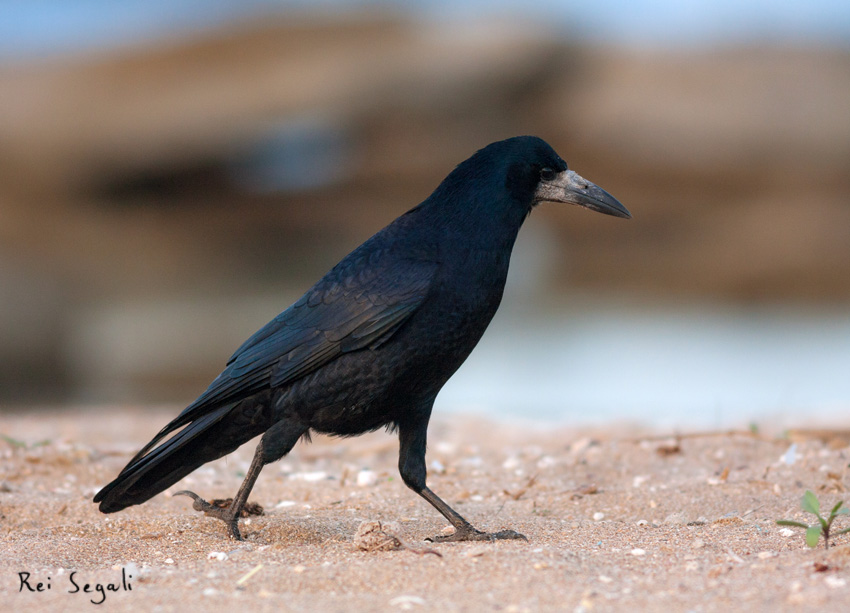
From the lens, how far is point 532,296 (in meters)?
21.1

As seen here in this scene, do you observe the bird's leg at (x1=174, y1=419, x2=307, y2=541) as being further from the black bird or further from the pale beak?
the pale beak

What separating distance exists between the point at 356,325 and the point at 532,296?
17731 millimetres

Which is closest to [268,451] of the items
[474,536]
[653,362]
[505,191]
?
[474,536]

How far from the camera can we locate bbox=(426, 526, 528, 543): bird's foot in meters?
3.45

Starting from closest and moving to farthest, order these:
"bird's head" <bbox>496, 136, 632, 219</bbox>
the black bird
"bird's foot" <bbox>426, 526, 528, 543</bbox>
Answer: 1. "bird's foot" <bbox>426, 526, 528, 543</bbox>
2. the black bird
3. "bird's head" <bbox>496, 136, 632, 219</bbox>

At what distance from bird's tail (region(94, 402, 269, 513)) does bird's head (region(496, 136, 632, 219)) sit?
4.85 feet

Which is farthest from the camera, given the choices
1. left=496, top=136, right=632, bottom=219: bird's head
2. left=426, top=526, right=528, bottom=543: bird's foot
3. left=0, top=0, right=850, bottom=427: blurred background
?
left=0, top=0, right=850, bottom=427: blurred background

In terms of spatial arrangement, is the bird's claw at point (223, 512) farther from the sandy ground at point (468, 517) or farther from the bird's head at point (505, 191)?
the bird's head at point (505, 191)

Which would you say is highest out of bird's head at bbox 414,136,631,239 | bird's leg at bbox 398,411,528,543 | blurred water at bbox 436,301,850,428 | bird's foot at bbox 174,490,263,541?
bird's head at bbox 414,136,631,239

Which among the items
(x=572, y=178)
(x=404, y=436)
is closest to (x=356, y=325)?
(x=404, y=436)

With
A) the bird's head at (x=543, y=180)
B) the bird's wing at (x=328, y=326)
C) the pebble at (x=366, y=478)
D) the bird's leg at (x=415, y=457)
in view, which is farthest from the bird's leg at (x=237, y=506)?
the bird's head at (x=543, y=180)

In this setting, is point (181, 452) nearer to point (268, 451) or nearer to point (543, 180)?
point (268, 451)

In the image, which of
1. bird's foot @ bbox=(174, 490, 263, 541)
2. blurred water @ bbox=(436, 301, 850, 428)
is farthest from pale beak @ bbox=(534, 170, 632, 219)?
blurred water @ bbox=(436, 301, 850, 428)

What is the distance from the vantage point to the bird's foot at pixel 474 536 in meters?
3.45
